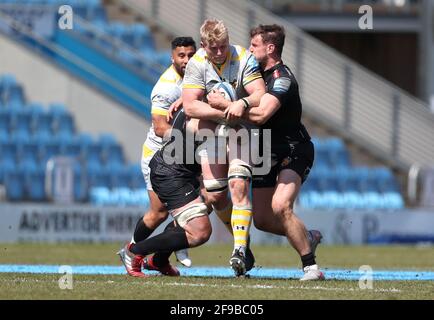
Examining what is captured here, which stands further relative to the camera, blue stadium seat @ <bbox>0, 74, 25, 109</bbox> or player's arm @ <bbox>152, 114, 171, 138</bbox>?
blue stadium seat @ <bbox>0, 74, 25, 109</bbox>

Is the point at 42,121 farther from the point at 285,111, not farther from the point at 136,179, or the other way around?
the point at 285,111

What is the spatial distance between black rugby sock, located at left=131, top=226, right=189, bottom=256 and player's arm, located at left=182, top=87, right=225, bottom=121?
1.00m

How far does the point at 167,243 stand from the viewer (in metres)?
10.4

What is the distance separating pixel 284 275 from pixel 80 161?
9.53m

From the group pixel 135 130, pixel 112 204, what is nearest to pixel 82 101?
pixel 135 130

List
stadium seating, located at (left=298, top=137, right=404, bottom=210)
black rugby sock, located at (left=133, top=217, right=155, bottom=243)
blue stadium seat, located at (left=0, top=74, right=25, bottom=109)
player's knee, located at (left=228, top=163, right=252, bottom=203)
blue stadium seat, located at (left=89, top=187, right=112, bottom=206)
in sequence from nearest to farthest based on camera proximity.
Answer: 1. player's knee, located at (left=228, top=163, right=252, bottom=203)
2. black rugby sock, located at (left=133, top=217, right=155, bottom=243)
3. blue stadium seat, located at (left=89, top=187, right=112, bottom=206)
4. blue stadium seat, located at (left=0, top=74, right=25, bottom=109)
5. stadium seating, located at (left=298, top=137, right=404, bottom=210)

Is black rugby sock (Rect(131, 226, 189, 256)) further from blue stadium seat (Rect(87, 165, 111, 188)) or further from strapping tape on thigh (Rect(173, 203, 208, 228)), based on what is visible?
blue stadium seat (Rect(87, 165, 111, 188))

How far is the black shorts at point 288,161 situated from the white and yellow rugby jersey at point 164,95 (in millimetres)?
1168

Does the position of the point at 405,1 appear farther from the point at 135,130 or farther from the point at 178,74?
the point at 178,74

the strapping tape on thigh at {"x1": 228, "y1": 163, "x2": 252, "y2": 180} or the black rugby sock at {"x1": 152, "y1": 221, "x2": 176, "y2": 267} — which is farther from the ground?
the strapping tape on thigh at {"x1": 228, "y1": 163, "x2": 252, "y2": 180}

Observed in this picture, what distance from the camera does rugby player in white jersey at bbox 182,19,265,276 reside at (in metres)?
10.1

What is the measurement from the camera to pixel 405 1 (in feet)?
92.3

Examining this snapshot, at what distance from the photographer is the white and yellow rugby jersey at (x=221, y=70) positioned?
10.3 m

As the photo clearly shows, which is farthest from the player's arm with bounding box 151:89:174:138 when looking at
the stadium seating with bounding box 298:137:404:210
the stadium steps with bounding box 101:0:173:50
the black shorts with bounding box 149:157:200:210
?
the stadium steps with bounding box 101:0:173:50
